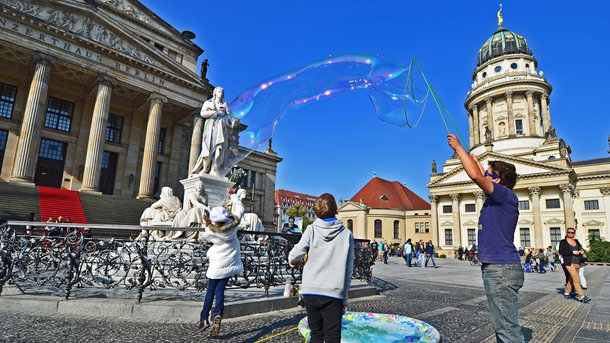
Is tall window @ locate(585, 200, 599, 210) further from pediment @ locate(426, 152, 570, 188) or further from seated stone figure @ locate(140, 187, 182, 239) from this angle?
seated stone figure @ locate(140, 187, 182, 239)

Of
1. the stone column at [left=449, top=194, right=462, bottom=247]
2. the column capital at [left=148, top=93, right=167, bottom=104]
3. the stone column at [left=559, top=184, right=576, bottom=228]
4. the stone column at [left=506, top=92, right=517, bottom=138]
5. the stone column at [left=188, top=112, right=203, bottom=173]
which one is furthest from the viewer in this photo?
the stone column at [left=506, top=92, right=517, bottom=138]

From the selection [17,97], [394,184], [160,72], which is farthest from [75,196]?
[394,184]

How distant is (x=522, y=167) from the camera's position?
44688 mm

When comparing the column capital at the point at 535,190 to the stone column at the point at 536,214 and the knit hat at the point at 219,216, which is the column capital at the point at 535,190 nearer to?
the stone column at the point at 536,214

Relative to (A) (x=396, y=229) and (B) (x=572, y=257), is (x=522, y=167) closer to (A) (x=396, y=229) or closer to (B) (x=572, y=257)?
(A) (x=396, y=229)

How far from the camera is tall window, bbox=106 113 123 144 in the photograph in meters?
28.3

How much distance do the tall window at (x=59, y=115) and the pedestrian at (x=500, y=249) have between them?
A: 3153 centimetres

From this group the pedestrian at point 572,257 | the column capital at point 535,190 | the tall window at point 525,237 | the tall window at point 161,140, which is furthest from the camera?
the tall window at point 525,237

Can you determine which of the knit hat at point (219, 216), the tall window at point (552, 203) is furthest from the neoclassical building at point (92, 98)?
the tall window at point (552, 203)

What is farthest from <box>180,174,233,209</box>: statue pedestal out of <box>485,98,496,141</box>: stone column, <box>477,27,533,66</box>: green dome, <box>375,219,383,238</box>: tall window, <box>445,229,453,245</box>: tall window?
<box>477,27,533,66</box>: green dome

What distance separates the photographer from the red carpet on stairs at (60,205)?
59.8ft

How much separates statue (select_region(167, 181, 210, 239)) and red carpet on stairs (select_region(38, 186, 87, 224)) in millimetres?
14627

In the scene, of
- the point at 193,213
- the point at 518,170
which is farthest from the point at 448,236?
the point at 193,213

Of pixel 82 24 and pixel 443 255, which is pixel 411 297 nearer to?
pixel 82 24
